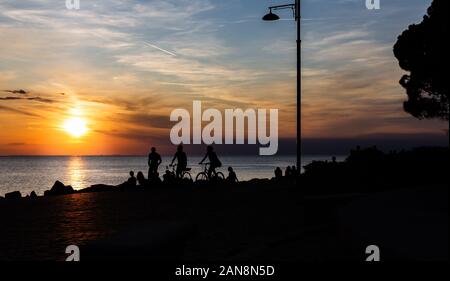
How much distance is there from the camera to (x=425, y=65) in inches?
997

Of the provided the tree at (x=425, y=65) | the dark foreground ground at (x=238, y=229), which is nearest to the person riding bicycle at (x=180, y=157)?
the dark foreground ground at (x=238, y=229)

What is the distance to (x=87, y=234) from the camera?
42.1 feet

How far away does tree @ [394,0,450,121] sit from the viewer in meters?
22.5

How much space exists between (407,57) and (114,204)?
598 inches

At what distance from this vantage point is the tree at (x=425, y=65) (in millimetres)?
22516

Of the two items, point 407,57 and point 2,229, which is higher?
point 407,57

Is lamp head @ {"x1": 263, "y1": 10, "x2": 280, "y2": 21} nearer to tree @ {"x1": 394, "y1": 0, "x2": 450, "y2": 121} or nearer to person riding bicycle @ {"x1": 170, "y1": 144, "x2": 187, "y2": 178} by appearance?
tree @ {"x1": 394, "y1": 0, "x2": 450, "y2": 121}

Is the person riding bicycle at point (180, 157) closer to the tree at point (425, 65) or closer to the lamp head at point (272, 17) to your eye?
the lamp head at point (272, 17)

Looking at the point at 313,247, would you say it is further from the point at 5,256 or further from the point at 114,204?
the point at 114,204

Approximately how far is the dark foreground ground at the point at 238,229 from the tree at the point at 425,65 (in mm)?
8204

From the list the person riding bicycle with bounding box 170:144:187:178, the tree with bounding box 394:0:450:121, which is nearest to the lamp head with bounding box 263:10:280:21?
the tree with bounding box 394:0:450:121

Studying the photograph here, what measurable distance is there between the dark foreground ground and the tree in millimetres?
8204

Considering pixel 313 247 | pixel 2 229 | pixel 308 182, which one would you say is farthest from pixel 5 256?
A: pixel 308 182

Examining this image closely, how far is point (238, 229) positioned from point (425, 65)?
15738 mm
